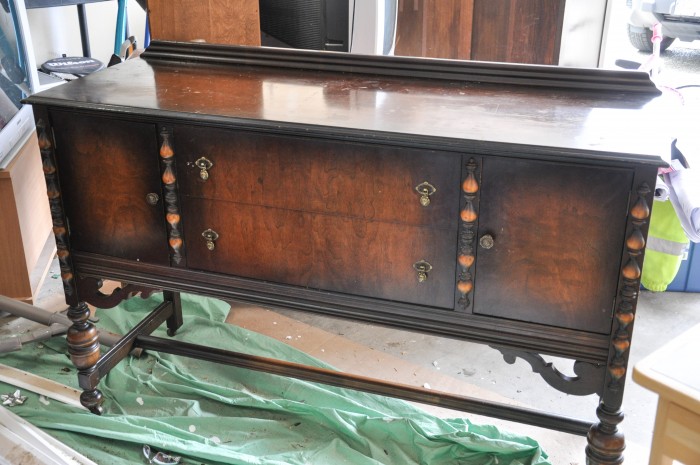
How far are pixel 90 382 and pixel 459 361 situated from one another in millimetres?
1204

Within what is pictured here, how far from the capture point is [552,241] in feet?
5.39

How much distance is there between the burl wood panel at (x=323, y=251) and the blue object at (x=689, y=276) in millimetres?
1699

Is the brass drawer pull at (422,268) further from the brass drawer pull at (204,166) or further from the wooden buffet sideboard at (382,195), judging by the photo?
the brass drawer pull at (204,166)

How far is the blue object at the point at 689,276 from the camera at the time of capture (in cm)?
307

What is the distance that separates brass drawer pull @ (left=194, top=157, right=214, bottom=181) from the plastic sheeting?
769 mm

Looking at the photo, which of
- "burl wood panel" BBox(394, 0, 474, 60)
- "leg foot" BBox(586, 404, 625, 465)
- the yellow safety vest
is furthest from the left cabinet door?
"burl wood panel" BBox(394, 0, 474, 60)

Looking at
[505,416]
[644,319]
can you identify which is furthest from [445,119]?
[644,319]

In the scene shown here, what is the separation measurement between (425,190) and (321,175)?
0.25 meters

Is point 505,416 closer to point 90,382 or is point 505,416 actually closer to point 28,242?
point 90,382

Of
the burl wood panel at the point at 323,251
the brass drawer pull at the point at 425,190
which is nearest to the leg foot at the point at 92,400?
the burl wood panel at the point at 323,251

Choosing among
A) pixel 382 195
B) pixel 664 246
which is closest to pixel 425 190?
pixel 382 195

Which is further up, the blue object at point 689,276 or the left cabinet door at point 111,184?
the left cabinet door at point 111,184

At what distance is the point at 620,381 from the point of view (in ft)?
5.62

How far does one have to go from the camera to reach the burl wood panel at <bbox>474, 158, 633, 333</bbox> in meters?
1.58
